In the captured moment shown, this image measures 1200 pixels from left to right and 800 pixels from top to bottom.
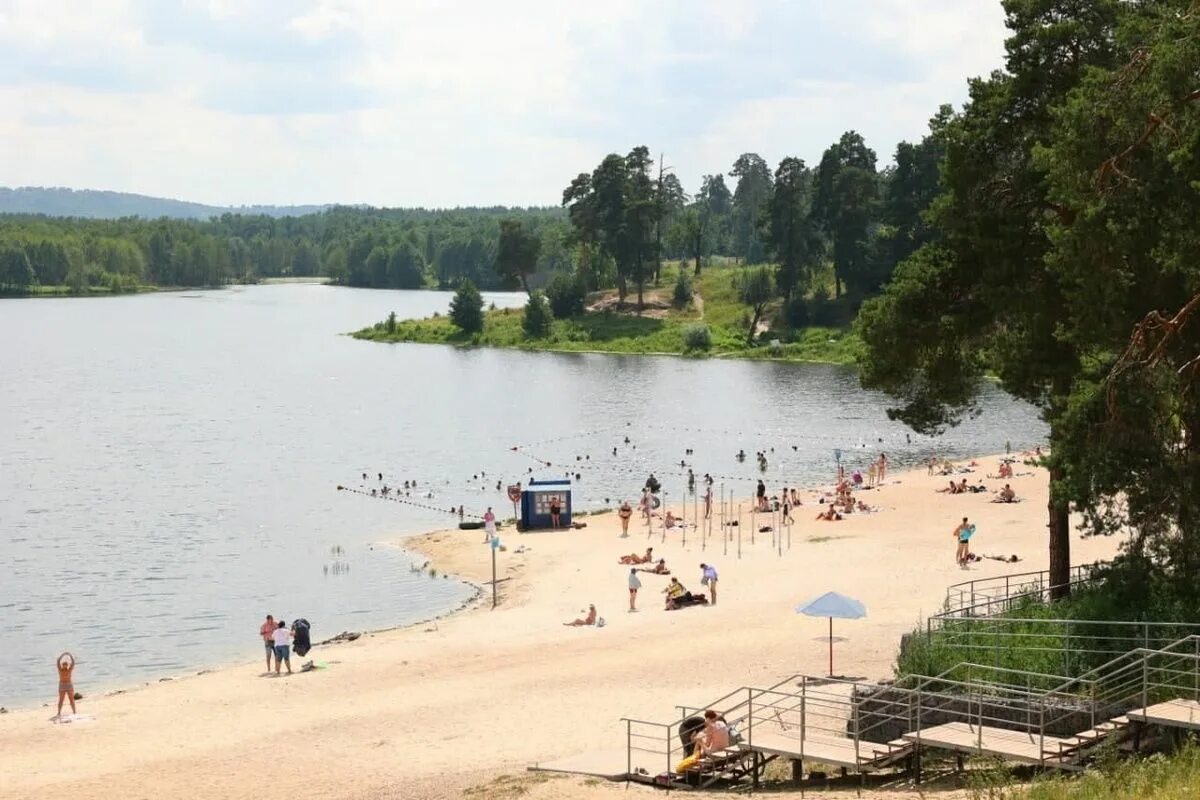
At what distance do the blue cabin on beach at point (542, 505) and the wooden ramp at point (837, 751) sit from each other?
99.0 feet

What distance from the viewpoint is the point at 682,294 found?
13888 centimetres

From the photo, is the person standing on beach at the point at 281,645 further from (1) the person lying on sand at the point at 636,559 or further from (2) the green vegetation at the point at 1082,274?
(2) the green vegetation at the point at 1082,274

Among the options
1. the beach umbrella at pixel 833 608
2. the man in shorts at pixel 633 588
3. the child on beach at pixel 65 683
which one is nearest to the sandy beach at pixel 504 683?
the man in shorts at pixel 633 588

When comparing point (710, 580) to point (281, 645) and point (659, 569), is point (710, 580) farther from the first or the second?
point (281, 645)

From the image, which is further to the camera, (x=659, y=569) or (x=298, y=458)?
(x=298, y=458)

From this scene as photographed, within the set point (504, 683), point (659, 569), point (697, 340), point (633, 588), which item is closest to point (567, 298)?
point (697, 340)

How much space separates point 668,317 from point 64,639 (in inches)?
3975

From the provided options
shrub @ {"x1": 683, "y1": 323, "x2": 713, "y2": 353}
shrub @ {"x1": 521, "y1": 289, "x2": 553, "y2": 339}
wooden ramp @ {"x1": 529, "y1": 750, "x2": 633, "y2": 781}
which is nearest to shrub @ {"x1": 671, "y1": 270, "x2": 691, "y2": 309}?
shrub @ {"x1": 521, "y1": 289, "x2": 553, "y2": 339}

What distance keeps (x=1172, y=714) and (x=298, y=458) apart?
58.4 m

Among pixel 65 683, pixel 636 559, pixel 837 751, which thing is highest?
pixel 837 751

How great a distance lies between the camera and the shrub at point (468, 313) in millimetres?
141000

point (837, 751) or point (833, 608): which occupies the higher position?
point (833, 608)

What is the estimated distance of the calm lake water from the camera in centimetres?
4119

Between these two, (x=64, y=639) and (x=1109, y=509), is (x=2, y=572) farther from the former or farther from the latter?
(x=1109, y=509)
